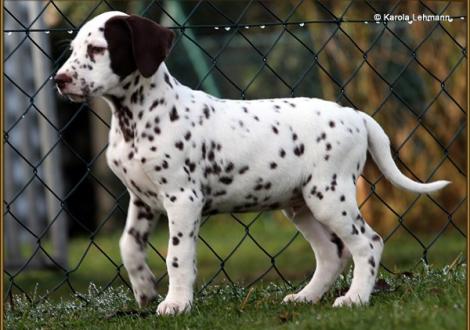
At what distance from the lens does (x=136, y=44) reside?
4.33m

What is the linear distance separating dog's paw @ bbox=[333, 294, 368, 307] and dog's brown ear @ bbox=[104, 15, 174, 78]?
1260mm

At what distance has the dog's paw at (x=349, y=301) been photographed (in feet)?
14.4

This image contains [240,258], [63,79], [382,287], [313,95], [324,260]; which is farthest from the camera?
[313,95]

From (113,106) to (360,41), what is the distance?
602 cm

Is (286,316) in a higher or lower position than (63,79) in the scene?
lower

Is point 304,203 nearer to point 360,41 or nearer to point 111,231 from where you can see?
point 360,41

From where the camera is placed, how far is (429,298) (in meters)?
4.28

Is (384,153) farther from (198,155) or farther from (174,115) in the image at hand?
(174,115)

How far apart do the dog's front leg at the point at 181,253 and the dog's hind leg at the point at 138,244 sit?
0.25m

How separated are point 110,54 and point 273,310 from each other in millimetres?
1317

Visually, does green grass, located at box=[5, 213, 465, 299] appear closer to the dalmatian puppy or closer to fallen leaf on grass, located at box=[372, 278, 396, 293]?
fallen leaf on grass, located at box=[372, 278, 396, 293]

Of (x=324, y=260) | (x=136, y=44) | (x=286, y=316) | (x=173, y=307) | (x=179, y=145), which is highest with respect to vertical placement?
(x=136, y=44)

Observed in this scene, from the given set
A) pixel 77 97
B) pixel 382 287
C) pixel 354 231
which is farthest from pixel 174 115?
pixel 382 287

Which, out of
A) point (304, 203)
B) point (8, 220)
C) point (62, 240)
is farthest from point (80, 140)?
point (304, 203)
